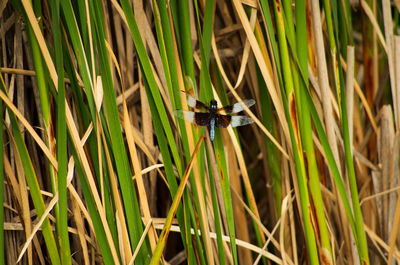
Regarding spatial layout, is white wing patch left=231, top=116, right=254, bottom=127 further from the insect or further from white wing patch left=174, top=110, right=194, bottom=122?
white wing patch left=174, top=110, right=194, bottom=122

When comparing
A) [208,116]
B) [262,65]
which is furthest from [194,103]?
[262,65]

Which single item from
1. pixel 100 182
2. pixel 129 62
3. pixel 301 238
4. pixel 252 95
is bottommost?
pixel 301 238

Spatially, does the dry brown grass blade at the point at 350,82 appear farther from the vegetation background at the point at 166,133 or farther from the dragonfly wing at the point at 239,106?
the dragonfly wing at the point at 239,106

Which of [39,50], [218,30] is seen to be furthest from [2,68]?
[218,30]

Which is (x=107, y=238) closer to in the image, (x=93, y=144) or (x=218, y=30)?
(x=93, y=144)

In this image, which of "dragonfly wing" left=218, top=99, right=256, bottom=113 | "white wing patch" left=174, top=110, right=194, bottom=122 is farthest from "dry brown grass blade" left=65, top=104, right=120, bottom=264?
"dragonfly wing" left=218, top=99, right=256, bottom=113

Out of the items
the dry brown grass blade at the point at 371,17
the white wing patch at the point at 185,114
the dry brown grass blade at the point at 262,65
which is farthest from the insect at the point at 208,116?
the dry brown grass blade at the point at 371,17
